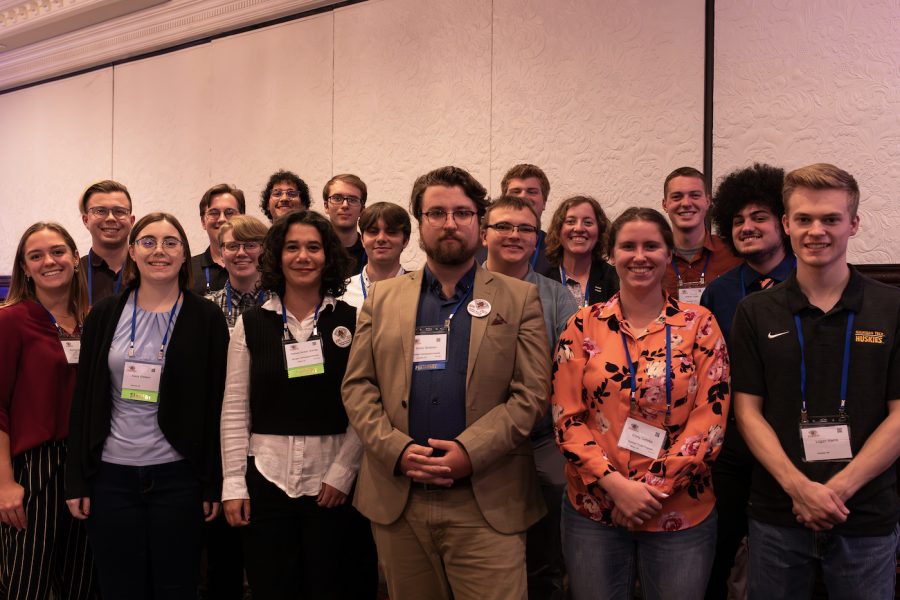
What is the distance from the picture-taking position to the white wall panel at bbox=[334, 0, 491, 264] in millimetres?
4734

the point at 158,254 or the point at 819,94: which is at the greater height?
the point at 819,94

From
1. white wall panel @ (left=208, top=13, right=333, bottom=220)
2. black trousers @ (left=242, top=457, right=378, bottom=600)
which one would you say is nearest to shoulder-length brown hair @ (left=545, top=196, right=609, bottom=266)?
black trousers @ (left=242, top=457, right=378, bottom=600)

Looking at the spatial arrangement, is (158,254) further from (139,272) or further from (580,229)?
(580,229)

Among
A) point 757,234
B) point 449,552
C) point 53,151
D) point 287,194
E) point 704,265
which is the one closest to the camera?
point 449,552

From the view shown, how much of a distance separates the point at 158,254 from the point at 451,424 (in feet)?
4.09

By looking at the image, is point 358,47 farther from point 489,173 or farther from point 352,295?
point 352,295

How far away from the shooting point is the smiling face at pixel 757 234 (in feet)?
8.18

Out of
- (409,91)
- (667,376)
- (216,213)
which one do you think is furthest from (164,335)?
(409,91)

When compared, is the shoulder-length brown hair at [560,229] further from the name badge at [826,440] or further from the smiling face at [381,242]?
the name badge at [826,440]

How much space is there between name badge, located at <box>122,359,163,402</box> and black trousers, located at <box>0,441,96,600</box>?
54 cm

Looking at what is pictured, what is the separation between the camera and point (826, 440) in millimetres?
1877

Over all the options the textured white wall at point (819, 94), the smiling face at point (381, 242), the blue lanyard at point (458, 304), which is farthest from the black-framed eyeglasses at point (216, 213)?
the textured white wall at point (819, 94)

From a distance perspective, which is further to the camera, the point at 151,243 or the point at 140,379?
the point at 151,243

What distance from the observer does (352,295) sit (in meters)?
3.01
